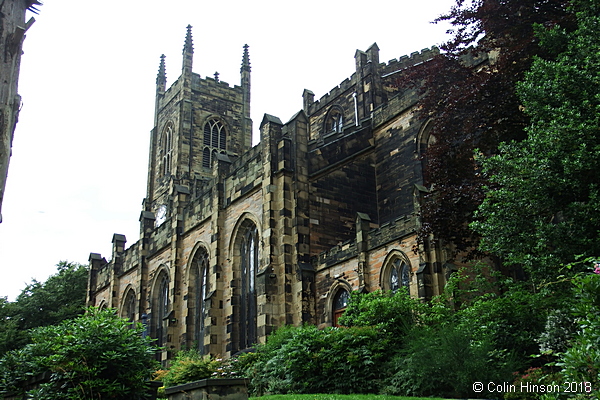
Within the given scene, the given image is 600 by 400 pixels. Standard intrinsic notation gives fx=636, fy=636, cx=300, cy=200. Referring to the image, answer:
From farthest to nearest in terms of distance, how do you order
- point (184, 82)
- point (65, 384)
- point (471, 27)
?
point (184, 82), point (471, 27), point (65, 384)

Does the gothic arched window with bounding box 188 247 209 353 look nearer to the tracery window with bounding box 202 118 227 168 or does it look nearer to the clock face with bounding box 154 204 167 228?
the clock face with bounding box 154 204 167 228

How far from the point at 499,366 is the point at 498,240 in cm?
287

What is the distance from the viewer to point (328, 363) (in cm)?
1648

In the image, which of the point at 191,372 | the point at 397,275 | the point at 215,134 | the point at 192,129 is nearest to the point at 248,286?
the point at 191,372

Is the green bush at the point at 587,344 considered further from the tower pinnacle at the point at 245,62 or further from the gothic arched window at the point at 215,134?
the tower pinnacle at the point at 245,62

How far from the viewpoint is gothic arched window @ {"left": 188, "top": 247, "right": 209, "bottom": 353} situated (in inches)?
1300

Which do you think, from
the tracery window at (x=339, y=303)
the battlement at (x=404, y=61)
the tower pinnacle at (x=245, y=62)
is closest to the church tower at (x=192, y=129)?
the tower pinnacle at (x=245, y=62)

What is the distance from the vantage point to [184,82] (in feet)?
189

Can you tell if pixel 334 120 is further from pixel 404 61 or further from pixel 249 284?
pixel 249 284

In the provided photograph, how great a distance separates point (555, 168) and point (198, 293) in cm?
2370

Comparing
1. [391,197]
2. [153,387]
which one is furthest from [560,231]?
[391,197]

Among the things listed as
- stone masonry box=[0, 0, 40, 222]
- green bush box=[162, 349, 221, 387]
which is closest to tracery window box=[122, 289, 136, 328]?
green bush box=[162, 349, 221, 387]

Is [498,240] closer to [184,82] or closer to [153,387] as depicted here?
[153,387]

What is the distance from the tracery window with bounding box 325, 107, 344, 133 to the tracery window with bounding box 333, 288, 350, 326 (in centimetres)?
1663
